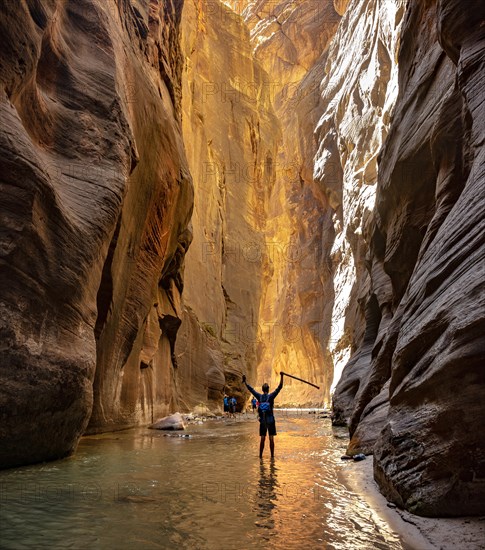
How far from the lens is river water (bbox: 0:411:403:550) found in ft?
12.9

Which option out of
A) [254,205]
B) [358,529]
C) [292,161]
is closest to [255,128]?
[254,205]

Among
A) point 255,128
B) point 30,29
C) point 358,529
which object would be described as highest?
point 255,128

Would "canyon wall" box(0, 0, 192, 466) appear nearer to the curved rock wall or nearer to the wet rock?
the wet rock

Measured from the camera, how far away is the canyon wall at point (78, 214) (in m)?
7.26

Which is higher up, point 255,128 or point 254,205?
point 255,128

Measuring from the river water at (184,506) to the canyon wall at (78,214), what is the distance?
4.01ft

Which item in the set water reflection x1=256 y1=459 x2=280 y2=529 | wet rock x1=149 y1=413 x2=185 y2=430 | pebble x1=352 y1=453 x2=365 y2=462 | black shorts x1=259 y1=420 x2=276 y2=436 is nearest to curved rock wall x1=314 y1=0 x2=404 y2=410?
wet rock x1=149 y1=413 x2=185 y2=430

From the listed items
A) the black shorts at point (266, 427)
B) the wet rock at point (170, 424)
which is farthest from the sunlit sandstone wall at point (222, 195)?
the black shorts at point (266, 427)

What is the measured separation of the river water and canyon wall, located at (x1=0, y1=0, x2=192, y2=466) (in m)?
1.22

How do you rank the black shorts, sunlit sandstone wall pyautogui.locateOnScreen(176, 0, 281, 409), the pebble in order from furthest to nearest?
sunlit sandstone wall pyautogui.locateOnScreen(176, 0, 281, 409), the black shorts, the pebble

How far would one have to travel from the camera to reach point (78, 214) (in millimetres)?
9008

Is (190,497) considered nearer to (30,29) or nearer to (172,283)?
(30,29)

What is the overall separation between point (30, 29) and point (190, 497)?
23.9 feet

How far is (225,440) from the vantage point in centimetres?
1245
